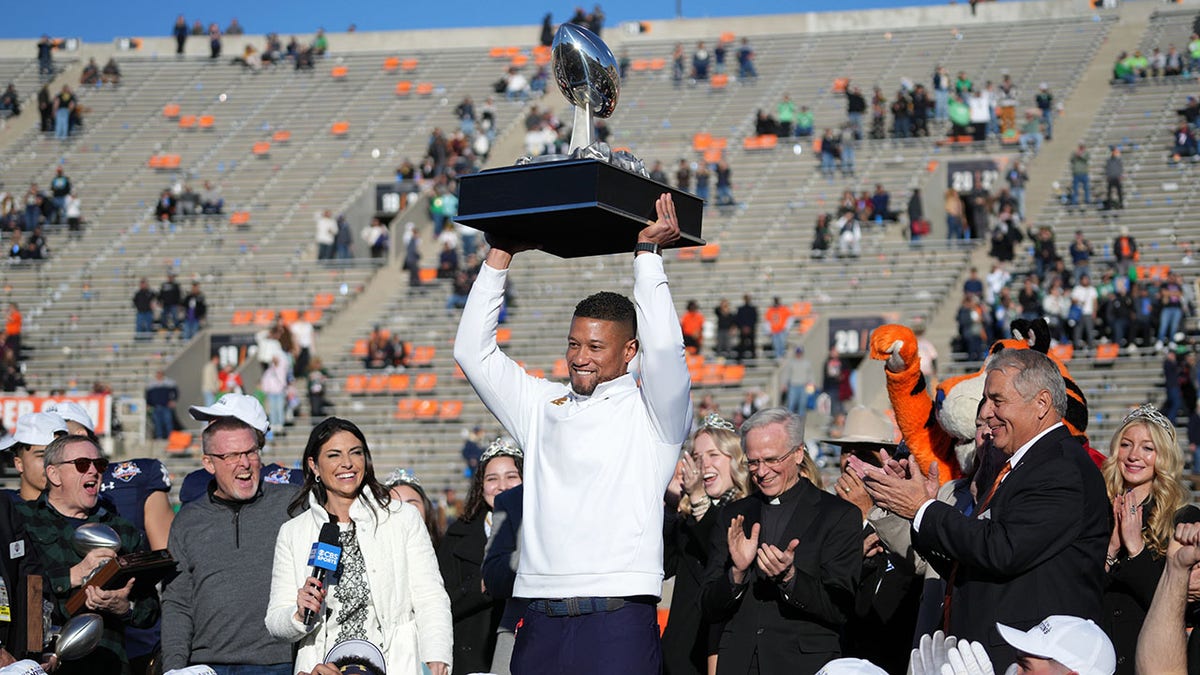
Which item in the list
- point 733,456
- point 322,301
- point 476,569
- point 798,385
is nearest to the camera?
point 733,456

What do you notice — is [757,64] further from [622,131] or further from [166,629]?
[166,629]

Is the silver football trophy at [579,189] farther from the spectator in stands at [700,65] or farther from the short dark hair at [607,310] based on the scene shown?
the spectator in stands at [700,65]

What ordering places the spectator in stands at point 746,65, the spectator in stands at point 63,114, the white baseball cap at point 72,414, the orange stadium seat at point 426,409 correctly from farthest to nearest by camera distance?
the spectator in stands at point 63,114 < the spectator in stands at point 746,65 < the orange stadium seat at point 426,409 < the white baseball cap at point 72,414

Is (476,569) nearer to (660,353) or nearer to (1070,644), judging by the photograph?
(660,353)

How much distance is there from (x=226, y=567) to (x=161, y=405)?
18696mm

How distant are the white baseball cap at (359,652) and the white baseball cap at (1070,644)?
1.90 metres

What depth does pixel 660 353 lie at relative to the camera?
4520 millimetres

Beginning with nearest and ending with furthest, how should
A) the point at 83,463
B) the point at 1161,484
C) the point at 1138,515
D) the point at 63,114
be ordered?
the point at 1138,515 < the point at 1161,484 < the point at 83,463 < the point at 63,114

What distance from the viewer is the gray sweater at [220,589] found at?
18.6ft

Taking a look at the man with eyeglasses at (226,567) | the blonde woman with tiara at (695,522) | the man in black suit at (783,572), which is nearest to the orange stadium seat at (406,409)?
the blonde woman with tiara at (695,522)

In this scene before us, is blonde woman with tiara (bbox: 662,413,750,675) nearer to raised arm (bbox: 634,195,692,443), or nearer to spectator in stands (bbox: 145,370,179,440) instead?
raised arm (bbox: 634,195,692,443)

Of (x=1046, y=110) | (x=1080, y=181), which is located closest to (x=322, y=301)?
(x=1080, y=181)

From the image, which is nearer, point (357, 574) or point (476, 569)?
point (357, 574)

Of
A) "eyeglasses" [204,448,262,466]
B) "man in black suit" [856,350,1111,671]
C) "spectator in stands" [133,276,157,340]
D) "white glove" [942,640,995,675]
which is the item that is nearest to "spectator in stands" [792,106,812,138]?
"spectator in stands" [133,276,157,340]
